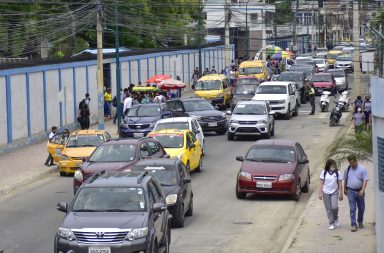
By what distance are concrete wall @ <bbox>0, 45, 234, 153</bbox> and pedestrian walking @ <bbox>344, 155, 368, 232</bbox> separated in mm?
21530

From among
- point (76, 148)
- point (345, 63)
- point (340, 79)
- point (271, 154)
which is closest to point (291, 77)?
point (340, 79)

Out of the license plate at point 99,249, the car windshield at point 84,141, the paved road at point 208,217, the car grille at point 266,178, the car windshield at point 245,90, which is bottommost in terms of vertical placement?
the paved road at point 208,217

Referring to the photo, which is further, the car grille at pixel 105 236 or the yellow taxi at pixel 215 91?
the yellow taxi at pixel 215 91

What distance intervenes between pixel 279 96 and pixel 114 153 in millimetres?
23929

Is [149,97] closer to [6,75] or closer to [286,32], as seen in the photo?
[6,75]

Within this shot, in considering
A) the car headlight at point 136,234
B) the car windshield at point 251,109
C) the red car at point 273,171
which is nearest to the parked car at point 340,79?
the car windshield at point 251,109

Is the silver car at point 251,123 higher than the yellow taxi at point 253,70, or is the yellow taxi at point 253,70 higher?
the yellow taxi at point 253,70

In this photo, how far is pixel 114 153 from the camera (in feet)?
91.9

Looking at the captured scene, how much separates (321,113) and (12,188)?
27943 millimetres

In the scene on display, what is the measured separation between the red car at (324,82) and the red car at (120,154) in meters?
36.6

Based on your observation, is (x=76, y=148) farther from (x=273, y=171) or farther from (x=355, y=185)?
(x=355, y=185)

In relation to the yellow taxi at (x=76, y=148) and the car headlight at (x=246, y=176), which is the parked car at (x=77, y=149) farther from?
the car headlight at (x=246, y=176)

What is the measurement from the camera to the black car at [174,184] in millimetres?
21922

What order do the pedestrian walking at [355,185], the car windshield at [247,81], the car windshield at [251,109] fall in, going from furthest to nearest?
the car windshield at [247,81]
the car windshield at [251,109]
the pedestrian walking at [355,185]
